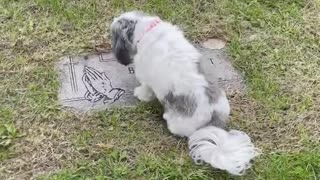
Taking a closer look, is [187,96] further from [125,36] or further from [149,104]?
[125,36]

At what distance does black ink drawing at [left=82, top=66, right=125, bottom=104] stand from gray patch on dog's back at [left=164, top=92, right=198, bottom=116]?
0.50 m

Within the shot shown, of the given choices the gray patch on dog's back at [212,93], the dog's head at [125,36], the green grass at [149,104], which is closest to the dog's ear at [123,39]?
the dog's head at [125,36]

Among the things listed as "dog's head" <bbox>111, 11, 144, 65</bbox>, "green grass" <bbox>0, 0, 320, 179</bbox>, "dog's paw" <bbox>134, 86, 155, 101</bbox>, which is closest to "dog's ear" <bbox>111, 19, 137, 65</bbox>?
"dog's head" <bbox>111, 11, 144, 65</bbox>

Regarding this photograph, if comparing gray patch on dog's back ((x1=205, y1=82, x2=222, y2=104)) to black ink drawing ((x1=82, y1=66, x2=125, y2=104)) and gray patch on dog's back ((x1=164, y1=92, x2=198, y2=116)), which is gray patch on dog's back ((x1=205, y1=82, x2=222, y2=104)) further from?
black ink drawing ((x1=82, y1=66, x2=125, y2=104))

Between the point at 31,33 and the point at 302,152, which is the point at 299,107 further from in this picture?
the point at 31,33

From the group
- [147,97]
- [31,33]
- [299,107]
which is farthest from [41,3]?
[299,107]

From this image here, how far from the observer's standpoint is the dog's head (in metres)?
3.38

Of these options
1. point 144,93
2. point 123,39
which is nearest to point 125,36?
point 123,39

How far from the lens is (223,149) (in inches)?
116

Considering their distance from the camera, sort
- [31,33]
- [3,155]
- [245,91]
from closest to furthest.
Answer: [3,155]
[245,91]
[31,33]

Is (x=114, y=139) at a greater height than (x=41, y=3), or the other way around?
(x=41, y=3)

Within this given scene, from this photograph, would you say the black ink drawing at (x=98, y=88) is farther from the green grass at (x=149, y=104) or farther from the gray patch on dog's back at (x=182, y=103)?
the gray patch on dog's back at (x=182, y=103)

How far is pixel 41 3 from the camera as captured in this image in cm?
423

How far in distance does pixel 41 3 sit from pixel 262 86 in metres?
1.80
